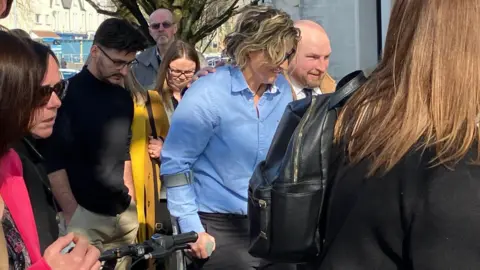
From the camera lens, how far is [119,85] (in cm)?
420

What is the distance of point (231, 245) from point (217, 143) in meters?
0.46

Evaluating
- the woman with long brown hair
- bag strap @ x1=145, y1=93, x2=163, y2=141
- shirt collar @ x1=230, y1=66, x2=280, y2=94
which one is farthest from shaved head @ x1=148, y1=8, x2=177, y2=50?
the woman with long brown hair

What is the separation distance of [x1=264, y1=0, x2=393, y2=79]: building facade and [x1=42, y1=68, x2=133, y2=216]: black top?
240 cm

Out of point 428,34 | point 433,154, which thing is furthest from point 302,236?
point 428,34

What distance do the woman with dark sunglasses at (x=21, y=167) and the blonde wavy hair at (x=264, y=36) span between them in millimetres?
1133

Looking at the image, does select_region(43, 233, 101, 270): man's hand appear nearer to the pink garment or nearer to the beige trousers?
the pink garment

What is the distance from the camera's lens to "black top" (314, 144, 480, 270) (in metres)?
1.39

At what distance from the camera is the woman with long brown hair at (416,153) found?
140cm

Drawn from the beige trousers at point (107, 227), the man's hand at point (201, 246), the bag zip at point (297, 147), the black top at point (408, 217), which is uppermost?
the bag zip at point (297, 147)

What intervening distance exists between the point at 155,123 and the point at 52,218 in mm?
2210

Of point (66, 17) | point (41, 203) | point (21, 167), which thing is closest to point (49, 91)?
point (21, 167)

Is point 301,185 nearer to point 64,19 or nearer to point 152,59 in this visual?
point 152,59

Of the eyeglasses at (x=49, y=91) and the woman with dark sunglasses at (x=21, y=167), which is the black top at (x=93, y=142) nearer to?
the eyeglasses at (x=49, y=91)

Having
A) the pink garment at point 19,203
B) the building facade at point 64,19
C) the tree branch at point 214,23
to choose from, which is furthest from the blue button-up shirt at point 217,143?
the building facade at point 64,19
